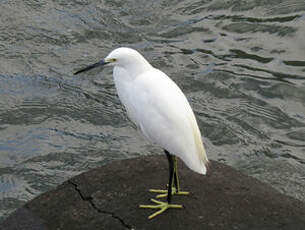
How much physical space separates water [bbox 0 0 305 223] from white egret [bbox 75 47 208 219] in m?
2.77

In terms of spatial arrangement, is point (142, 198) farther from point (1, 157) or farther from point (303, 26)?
point (303, 26)

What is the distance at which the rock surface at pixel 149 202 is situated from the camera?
16.3 ft

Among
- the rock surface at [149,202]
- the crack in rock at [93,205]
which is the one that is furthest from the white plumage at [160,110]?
the crack in rock at [93,205]

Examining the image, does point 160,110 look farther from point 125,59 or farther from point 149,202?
point 149,202

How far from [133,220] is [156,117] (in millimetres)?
867

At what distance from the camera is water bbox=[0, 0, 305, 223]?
26.2 ft

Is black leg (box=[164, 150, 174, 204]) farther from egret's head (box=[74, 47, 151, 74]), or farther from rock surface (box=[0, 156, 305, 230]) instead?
egret's head (box=[74, 47, 151, 74])

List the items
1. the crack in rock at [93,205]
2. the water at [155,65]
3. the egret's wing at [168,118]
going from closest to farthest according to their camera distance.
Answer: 1. the egret's wing at [168,118]
2. the crack in rock at [93,205]
3. the water at [155,65]

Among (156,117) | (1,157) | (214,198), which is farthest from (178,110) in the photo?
(1,157)

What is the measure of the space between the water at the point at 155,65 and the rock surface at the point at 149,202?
1801mm

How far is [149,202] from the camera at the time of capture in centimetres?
528

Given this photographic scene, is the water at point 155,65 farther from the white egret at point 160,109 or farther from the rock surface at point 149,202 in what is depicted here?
the white egret at point 160,109

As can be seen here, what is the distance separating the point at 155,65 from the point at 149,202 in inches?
189

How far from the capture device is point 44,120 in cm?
868
